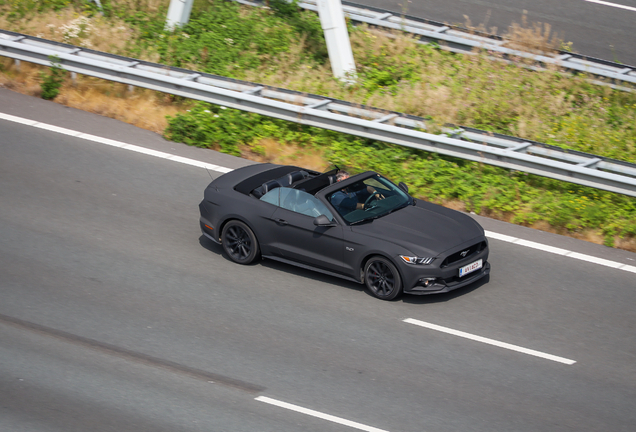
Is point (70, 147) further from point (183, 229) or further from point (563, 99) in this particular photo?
point (563, 99)

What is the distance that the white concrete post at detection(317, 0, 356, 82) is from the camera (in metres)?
15.1

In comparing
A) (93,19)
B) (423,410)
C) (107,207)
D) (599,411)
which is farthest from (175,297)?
(93,19)

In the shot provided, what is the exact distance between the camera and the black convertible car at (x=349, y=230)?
30.6 ft

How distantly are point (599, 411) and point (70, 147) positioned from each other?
9965 mm

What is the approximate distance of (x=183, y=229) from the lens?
11.4m

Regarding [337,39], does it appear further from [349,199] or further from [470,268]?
[470,268]

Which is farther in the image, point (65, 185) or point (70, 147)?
point (70, 147)

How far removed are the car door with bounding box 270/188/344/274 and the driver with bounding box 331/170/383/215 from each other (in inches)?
7.0

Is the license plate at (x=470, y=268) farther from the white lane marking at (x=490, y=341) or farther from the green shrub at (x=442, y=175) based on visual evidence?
the green shrub at (x=442, y=175)

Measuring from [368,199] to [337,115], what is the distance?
3.60 m

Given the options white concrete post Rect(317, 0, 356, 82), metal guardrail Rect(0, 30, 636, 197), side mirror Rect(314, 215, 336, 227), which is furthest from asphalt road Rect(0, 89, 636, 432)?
white concrete post Rect(317, 0, 356, 82)

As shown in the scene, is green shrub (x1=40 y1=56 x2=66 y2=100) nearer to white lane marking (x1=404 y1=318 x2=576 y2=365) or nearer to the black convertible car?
the black convertible car

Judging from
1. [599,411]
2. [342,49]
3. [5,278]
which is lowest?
[5,278]

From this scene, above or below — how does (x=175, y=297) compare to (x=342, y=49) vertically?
below
